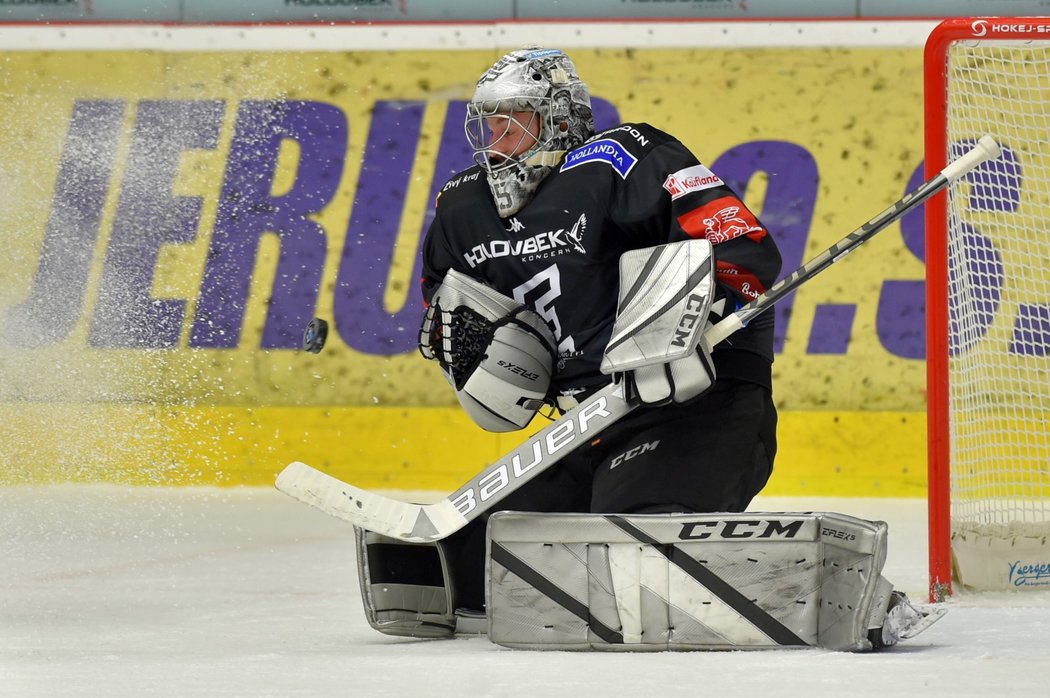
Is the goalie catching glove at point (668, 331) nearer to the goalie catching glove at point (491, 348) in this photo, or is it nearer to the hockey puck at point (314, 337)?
the goalie catching glove at point (491, 348)

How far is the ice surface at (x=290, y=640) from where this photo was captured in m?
1.87

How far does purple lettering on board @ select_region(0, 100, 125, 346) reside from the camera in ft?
17.3

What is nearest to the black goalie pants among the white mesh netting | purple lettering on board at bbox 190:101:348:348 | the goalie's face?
the goalie's face

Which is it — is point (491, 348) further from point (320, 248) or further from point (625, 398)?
point (320, 248)

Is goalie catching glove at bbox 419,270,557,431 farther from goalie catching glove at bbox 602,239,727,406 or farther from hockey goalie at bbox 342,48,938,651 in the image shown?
goalie catching glove at bbox 602,239,727,406

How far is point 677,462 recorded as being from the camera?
246cm

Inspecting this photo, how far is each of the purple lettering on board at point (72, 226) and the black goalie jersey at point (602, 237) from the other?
2807 mm

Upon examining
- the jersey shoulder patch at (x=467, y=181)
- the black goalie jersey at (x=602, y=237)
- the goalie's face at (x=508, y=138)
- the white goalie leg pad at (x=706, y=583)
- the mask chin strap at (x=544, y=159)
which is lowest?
the white goalie leg pad at (x=706, y=583)

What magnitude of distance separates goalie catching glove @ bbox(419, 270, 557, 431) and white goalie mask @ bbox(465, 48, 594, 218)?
174 millimetres

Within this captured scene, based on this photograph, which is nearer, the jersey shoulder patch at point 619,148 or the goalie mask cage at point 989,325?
the jersey shoulder patch at point 619,148

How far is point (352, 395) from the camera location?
5234 millimetres

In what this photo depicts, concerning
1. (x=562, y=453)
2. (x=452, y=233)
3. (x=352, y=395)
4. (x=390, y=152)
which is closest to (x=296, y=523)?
(x=352, y=395)

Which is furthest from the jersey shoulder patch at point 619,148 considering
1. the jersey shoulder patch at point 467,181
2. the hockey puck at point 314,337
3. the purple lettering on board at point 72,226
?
the purple lettering on board at point 72,226

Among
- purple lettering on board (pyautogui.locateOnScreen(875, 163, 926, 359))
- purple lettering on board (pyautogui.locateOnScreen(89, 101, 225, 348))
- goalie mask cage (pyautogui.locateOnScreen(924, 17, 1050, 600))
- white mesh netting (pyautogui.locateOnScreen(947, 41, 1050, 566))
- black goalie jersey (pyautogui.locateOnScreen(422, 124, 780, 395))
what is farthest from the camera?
purple lettering on board (pyautogui.locateOnScreen(89, 101, 225, 348))
